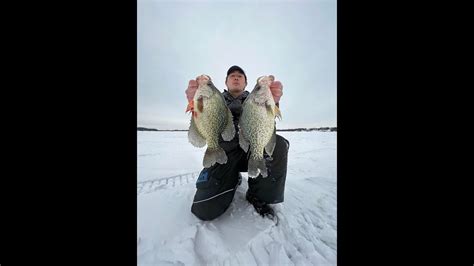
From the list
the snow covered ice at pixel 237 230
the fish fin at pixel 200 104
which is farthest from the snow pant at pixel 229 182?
the fish fin at pixel 200 104

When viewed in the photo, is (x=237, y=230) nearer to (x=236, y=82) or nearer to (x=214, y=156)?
(x=214, y=156)

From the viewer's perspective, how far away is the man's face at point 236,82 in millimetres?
1625

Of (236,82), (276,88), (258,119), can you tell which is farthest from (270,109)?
(236,82)

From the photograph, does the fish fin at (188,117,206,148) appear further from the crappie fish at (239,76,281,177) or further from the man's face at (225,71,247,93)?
the man's face at (225,71,247,93)

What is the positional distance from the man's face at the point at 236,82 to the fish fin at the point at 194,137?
1.73 feet

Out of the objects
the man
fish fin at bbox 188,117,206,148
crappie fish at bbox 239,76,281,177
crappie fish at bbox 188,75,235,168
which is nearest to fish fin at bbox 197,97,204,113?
crappie fish at bbox 188,75,235,168

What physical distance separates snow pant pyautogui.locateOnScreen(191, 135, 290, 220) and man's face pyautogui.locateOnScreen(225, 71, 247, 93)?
501 millimetres

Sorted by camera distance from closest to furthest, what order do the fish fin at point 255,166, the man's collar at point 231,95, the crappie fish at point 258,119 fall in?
1. the crappie fish at point 258,119
2. the fish fin at point 255,166
3. the man's collar at point 231,95

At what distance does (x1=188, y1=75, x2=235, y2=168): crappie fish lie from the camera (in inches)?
48.6

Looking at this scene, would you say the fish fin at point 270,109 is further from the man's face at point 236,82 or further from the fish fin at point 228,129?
the man's face at point 236,82

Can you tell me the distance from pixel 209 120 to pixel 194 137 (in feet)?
0.59
